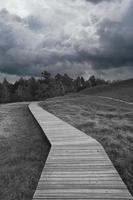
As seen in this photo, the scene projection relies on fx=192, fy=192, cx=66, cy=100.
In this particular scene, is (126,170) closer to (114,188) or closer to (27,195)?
(114,188)

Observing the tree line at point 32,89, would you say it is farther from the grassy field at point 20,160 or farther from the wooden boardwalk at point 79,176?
the wooden boardwalk at point 79,176

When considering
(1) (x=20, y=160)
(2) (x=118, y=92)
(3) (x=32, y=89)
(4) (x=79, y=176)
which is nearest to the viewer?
(4) (x=79, y=176)

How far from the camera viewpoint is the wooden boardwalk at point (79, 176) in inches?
146

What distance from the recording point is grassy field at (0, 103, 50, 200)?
4.76 metres

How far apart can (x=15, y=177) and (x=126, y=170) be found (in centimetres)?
319

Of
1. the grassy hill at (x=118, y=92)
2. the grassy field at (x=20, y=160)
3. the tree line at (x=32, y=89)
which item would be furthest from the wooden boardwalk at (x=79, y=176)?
the tree line at (x=32, y=89)

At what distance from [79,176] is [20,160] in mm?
2836

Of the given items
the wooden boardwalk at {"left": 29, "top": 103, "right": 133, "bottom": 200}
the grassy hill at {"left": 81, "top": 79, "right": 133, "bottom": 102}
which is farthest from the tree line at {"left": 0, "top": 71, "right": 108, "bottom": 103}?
the wooden boardwalk at {"left": 29, "top": 103, "right": 133, "bottom": 200}

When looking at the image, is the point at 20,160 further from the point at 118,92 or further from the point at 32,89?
the point at 32,89

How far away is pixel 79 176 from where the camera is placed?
14.5 ft

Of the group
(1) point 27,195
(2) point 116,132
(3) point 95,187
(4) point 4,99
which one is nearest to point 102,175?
(3) point 95,187

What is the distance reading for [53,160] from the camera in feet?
17.2

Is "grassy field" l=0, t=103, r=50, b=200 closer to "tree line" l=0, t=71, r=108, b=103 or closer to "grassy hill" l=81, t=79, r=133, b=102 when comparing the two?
"grassy hill" l=81, t=79, r=133, b=102

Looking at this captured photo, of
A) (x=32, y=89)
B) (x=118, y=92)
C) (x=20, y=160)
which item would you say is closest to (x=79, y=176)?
(x=20, y=160)
